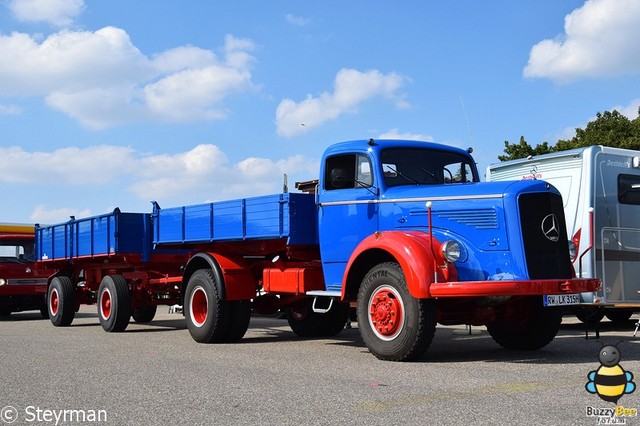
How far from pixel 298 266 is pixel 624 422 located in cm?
594

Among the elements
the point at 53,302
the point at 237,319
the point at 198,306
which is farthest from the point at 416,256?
the point at 53,302

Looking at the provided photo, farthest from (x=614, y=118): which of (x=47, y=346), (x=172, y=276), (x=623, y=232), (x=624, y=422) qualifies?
(x=624, y=422)

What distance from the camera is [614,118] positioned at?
34.6m

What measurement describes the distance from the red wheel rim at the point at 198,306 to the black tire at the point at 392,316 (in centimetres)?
339

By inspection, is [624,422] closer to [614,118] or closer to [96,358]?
[96,358]

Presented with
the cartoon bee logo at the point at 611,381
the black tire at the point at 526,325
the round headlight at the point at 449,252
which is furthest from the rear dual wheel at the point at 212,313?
the cartoon bee logo at the point at 611,381

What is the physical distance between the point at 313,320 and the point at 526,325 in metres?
3.85

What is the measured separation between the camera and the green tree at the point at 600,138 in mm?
32781

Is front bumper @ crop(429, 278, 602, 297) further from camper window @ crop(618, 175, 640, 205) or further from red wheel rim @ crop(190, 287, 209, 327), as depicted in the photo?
red wheel rim @ crop(190, 287, 209, 327)

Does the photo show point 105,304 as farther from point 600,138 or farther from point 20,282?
point 600,138

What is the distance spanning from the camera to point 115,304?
44.1 feet

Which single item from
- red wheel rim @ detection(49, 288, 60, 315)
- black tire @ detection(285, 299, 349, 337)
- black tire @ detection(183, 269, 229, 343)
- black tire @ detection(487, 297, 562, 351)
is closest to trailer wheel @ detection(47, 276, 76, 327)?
red wheel rim @ detection(49, 288, 60, 315)

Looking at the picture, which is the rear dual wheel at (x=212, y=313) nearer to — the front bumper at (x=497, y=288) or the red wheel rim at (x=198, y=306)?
the red wheel rim at (x=198, y=306)

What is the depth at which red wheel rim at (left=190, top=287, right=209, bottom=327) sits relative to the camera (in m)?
11.5
